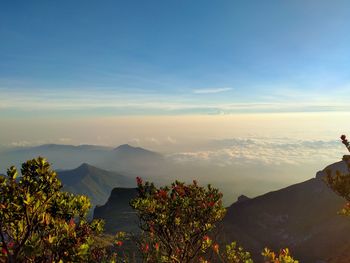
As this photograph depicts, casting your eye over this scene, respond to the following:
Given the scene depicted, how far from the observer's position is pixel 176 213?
2444 centimetres

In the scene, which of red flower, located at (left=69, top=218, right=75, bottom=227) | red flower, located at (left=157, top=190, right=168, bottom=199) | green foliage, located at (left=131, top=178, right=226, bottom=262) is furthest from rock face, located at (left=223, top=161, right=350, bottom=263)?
red flower, located at (left=69, top=218, right=75, bottom=227)

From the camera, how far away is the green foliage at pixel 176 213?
23984 mm

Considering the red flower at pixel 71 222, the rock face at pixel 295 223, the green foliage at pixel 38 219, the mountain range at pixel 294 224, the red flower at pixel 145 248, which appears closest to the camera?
the green foliage at pixel 38 219

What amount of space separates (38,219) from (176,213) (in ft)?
38.3

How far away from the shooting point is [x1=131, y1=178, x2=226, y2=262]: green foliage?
24.0 metres

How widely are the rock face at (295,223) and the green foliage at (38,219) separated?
13743 centimetres

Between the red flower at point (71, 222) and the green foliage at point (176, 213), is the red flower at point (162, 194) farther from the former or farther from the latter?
the red flower at point (71, 222)

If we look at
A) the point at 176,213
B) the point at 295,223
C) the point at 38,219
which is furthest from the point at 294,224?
the point at 38,219

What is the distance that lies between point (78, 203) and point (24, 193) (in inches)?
136

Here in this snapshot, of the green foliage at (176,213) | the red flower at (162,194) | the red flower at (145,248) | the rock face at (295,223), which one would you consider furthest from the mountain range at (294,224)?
the red flower at (162,194)

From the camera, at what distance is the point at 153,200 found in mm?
24094

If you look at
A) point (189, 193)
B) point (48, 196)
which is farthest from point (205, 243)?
point (48, 196)

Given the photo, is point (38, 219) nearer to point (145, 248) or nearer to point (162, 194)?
point (162, 194)

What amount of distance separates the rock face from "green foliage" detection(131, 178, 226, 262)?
12550 cm
